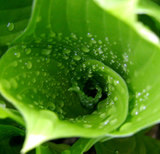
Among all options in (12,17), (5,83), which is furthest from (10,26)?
(5,83)

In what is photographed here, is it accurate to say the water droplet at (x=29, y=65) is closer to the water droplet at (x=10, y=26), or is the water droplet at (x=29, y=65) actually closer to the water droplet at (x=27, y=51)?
the water droplet at (x=27, y=51)

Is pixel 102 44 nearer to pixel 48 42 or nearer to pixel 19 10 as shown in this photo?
pixel 48 42

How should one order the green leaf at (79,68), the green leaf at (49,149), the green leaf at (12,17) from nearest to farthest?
the green leaf at (79,68)
the green leaf at (49,149)
the green leaf at (12,17)

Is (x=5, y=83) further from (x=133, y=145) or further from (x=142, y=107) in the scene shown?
(x=133, y=145)

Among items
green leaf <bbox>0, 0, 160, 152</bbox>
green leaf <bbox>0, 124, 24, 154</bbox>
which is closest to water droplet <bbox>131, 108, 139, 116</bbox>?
green leaf <bbox>0, 0, 160, 152</bbox>

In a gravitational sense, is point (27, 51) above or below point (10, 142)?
above

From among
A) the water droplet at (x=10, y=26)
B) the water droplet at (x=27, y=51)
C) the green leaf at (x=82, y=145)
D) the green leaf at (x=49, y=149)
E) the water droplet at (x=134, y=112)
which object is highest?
the water droplet at (x=27, y=51)

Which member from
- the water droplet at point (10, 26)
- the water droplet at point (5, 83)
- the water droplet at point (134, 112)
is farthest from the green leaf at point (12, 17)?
the water droplet at point (134, 112)
